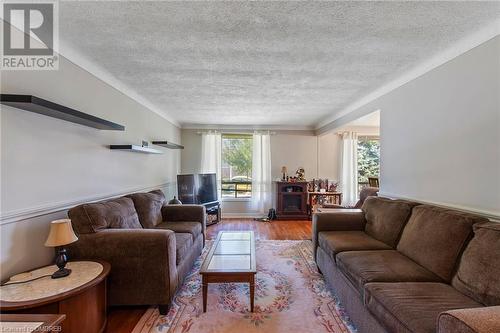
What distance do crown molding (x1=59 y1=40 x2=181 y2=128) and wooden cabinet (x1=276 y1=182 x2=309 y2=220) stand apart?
350cm

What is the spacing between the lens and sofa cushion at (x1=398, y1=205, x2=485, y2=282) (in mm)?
1780

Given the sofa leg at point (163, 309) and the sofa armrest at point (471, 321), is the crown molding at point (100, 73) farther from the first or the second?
the sofa armrest at point (471, 321)

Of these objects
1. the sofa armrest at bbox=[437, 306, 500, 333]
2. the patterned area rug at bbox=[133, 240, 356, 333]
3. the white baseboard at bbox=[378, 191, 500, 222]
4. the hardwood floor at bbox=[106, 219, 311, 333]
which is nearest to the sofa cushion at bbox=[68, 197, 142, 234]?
the hardwood floor at bbox=[106, 219, 311, 333]

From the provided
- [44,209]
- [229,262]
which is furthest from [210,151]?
[44,209]

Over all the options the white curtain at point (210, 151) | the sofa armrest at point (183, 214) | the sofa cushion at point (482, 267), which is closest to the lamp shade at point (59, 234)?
the sofa armrest at point (183, 214)

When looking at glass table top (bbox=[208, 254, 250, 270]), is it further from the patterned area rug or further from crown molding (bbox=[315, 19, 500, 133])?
crown molding (bbox=[315, 19, 500, 133])

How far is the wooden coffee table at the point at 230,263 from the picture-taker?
84.7 inches

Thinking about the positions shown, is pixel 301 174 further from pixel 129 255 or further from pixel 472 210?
pixel 129 255

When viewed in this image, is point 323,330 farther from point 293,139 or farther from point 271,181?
point 293,139

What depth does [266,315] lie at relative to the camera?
217cm

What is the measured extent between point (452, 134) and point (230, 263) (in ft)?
7.87

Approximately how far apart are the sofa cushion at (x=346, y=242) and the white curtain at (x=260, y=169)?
3.16 meters

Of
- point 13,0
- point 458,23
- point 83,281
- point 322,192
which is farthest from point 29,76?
point 322,192

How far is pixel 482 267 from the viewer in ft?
5.01
